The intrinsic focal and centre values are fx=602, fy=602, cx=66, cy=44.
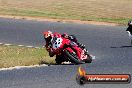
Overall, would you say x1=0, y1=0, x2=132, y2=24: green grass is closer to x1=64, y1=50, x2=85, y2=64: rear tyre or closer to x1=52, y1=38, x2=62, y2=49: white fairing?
x1=52, y1=38, x2=62, y2=49: white fairing

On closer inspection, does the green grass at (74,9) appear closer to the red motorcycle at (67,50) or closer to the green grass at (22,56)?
the green grass at (22,56)

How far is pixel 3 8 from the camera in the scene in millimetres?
46156

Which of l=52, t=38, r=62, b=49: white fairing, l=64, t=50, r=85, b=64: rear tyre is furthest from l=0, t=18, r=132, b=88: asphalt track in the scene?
l=52, t=38, r=62, b=49: white fairing

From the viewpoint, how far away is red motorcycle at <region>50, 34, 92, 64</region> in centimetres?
2012

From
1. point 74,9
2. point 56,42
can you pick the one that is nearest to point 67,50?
point 56,42

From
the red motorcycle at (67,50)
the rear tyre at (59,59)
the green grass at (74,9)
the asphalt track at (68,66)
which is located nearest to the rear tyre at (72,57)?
the red motorcycle at (67,50)

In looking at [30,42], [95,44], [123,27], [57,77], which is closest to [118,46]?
[95,44]

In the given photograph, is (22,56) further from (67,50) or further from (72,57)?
(72,57)

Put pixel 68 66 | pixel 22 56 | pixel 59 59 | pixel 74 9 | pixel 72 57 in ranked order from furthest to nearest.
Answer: pixel 74 9 → pixel 22 56 → pixel 59 59 → pixel 72 57 → pixel 68 66

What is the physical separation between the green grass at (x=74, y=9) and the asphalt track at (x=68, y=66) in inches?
161

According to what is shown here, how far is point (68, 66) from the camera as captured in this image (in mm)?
19688

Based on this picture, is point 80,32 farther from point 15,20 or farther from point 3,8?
point 3,8

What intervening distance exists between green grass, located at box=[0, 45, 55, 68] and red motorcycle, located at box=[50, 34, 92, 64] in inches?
33.1

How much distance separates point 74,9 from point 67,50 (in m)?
26.1
